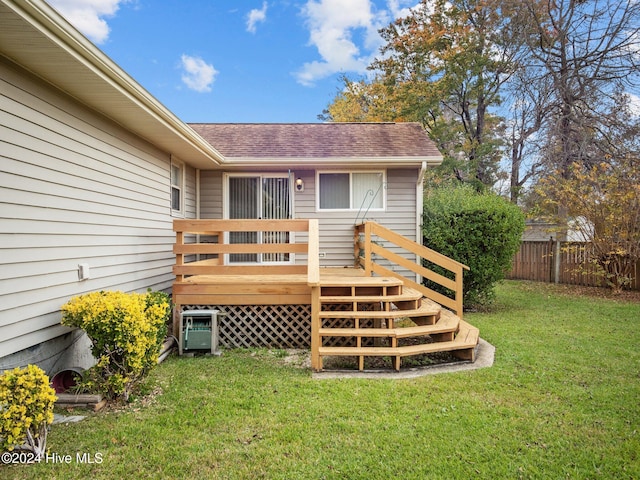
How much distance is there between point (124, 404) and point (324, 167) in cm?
567

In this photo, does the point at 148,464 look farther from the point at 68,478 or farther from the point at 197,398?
the point at 197,398

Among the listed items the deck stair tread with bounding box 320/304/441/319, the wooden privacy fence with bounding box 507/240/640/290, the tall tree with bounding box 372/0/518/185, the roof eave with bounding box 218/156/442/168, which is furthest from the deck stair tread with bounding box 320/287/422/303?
the tall tree with bounding box 372/0/518/185

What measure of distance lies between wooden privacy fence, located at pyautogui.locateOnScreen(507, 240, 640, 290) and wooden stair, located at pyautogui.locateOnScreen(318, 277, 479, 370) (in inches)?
255

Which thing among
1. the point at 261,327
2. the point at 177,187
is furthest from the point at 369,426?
the point at 177,187

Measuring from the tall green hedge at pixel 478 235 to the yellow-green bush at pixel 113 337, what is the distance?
19.2ft

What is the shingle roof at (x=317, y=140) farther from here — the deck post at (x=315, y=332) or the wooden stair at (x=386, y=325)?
the deck post at (x=315, y=332)

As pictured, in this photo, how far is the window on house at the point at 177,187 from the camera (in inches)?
267

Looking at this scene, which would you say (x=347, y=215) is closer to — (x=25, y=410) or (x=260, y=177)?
(x=260, y=177)

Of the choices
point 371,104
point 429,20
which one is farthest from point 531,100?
point 371,104

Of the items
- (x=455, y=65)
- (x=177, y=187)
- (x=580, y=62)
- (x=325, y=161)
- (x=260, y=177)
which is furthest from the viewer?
(x=455, y=65)

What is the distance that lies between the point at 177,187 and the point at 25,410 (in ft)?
16.7

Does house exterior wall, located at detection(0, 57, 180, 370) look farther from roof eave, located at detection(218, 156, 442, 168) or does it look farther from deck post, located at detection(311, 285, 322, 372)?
deck post, located at detection(311, 285, 322, 372)

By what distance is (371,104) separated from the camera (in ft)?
62.5

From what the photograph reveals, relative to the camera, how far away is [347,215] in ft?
25.9
